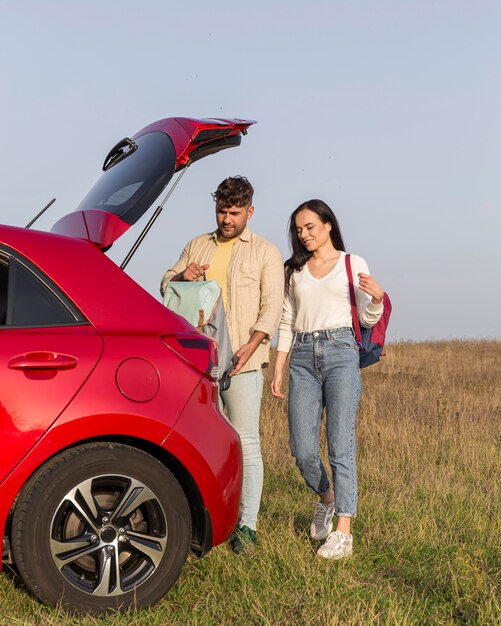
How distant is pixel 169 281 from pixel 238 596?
1.82 m

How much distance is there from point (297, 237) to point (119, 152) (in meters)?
1.14

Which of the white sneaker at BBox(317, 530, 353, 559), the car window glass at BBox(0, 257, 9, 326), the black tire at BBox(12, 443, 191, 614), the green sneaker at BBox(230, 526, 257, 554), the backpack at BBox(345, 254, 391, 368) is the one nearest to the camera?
the black tire at BBox(12, 443, 191, 614)

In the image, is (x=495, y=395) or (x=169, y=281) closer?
(x=169, y=281)

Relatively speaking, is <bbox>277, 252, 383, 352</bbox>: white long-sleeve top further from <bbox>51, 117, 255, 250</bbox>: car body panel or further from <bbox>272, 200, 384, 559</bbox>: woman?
<bbox>51, 117, 255, 250</bbox>: car body panel

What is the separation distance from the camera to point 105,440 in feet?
12.9

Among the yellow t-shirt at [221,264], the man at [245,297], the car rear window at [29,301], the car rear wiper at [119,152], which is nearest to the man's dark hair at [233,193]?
the man at [245,297]

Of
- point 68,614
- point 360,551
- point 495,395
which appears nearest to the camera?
point 68,614

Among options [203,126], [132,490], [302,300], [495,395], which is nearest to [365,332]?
[302,300]

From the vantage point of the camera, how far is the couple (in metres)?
5.19

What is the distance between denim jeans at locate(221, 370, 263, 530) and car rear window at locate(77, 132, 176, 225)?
1.21 m

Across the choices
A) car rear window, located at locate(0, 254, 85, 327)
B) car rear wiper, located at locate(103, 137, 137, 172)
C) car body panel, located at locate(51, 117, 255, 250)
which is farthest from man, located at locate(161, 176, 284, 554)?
car rear window, located at locate(0, 254, 85, 327)

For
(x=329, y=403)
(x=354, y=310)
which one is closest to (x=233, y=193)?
(x=354, y=310)

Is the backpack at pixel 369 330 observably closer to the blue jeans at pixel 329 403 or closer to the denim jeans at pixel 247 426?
the blue jeans at pixel 329 403

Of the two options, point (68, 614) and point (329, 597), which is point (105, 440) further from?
point (329, 597)
